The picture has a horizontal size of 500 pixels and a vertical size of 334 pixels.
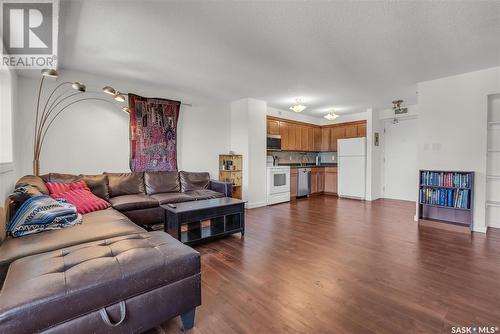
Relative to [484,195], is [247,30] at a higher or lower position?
higher

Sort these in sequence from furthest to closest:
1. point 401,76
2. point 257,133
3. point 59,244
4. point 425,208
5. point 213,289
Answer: point 257,133 → point 425,208 → point 401,76 → point 213,289 → point 59,244

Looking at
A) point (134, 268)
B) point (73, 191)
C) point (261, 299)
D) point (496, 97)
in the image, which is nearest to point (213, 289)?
point (261, 299)

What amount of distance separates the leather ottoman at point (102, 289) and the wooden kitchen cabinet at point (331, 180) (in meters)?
6.18

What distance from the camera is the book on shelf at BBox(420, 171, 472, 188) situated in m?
3.62

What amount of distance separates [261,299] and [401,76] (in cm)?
396

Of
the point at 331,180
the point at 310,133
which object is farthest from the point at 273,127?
the point at 331,180

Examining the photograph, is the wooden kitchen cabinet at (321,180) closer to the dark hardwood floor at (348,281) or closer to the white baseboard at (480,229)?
the dark hardwood floor at (348,281)

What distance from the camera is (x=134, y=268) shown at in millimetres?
1362

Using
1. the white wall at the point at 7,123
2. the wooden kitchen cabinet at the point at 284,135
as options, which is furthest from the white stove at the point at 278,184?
the white wall at the point at 7,123

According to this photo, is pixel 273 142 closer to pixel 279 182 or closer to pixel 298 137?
pixel 279 182

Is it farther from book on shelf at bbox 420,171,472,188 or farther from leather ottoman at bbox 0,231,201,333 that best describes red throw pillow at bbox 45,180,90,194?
book on shelf at bbox 420,171,472,188

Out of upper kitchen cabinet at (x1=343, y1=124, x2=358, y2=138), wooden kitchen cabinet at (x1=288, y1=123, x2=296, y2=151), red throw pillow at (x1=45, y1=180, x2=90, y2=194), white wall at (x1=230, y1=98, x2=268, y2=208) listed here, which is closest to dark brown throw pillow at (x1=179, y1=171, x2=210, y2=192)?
white wall at (x1=230, y1=98, x2=268, y2=208)

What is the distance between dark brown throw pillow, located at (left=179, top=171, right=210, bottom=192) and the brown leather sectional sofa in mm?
2236

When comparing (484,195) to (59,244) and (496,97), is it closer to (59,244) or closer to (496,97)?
(496,97)
